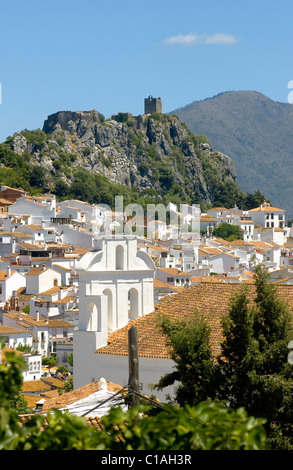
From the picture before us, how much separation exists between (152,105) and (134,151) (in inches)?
584

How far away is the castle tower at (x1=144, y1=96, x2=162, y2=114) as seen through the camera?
152m

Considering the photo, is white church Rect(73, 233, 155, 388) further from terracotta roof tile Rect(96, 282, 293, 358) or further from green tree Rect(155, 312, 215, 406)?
green tree Rect(155, 312, 215, 406)

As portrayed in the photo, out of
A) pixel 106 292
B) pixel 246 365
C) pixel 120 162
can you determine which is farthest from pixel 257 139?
pixel 246 365

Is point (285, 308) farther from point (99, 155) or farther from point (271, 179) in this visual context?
point (271, 179)

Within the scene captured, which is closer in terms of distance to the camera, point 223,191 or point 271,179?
point 223,191

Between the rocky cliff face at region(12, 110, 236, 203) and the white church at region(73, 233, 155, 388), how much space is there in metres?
101

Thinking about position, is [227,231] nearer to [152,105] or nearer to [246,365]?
[152,105]

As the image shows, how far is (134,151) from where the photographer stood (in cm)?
14100

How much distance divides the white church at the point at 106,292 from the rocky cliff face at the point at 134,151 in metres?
101

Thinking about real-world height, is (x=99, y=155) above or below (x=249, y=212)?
above

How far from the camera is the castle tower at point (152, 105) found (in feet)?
497

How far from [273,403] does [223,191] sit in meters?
125

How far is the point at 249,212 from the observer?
113438 millimetres
